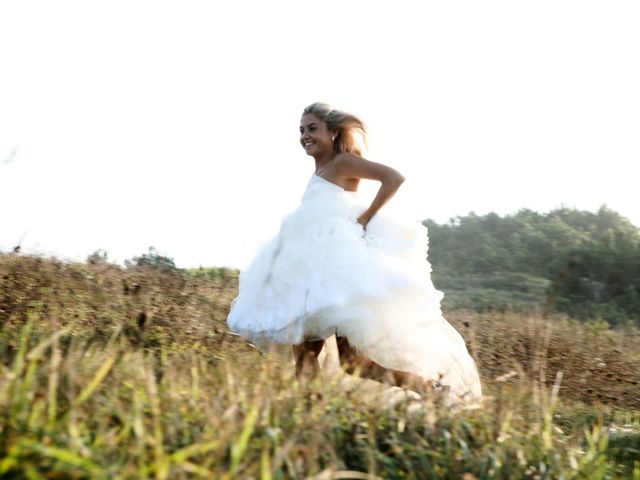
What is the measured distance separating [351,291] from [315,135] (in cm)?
119

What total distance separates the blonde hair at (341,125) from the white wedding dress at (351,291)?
0.28m

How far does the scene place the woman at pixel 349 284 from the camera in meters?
4.91

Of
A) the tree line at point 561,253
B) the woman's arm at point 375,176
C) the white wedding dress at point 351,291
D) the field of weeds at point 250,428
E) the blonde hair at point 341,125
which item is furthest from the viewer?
the tree line at point 561,253

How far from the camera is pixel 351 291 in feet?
16.0

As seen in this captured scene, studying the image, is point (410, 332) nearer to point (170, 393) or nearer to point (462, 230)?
point (170, 393)

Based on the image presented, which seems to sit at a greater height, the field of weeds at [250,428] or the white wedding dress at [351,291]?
the white wedding dress at [351,291]

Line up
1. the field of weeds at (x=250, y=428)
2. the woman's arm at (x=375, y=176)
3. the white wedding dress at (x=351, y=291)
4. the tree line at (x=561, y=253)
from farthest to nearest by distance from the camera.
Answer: the tree line at (x=561, y=253) → the woman's arm at (x=375, y=176) → the white wedding dress at (x=351, y=291) → the field of weeds at (x=250, y=428)

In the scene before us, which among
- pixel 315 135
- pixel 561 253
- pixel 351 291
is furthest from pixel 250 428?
pixel 561 253

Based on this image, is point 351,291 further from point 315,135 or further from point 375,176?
point 315,135

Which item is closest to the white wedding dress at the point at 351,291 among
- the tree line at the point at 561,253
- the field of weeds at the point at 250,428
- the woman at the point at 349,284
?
the woman at the point at 349,284

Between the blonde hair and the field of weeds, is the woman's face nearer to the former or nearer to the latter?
the blonde hair

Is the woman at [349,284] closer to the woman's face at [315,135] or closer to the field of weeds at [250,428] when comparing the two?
the woman's face at [315,135]

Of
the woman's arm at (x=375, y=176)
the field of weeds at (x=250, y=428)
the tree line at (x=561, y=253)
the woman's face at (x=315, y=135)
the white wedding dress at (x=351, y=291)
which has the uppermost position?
the tree line at (x=561, y=253)

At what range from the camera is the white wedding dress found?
490 centimetres
